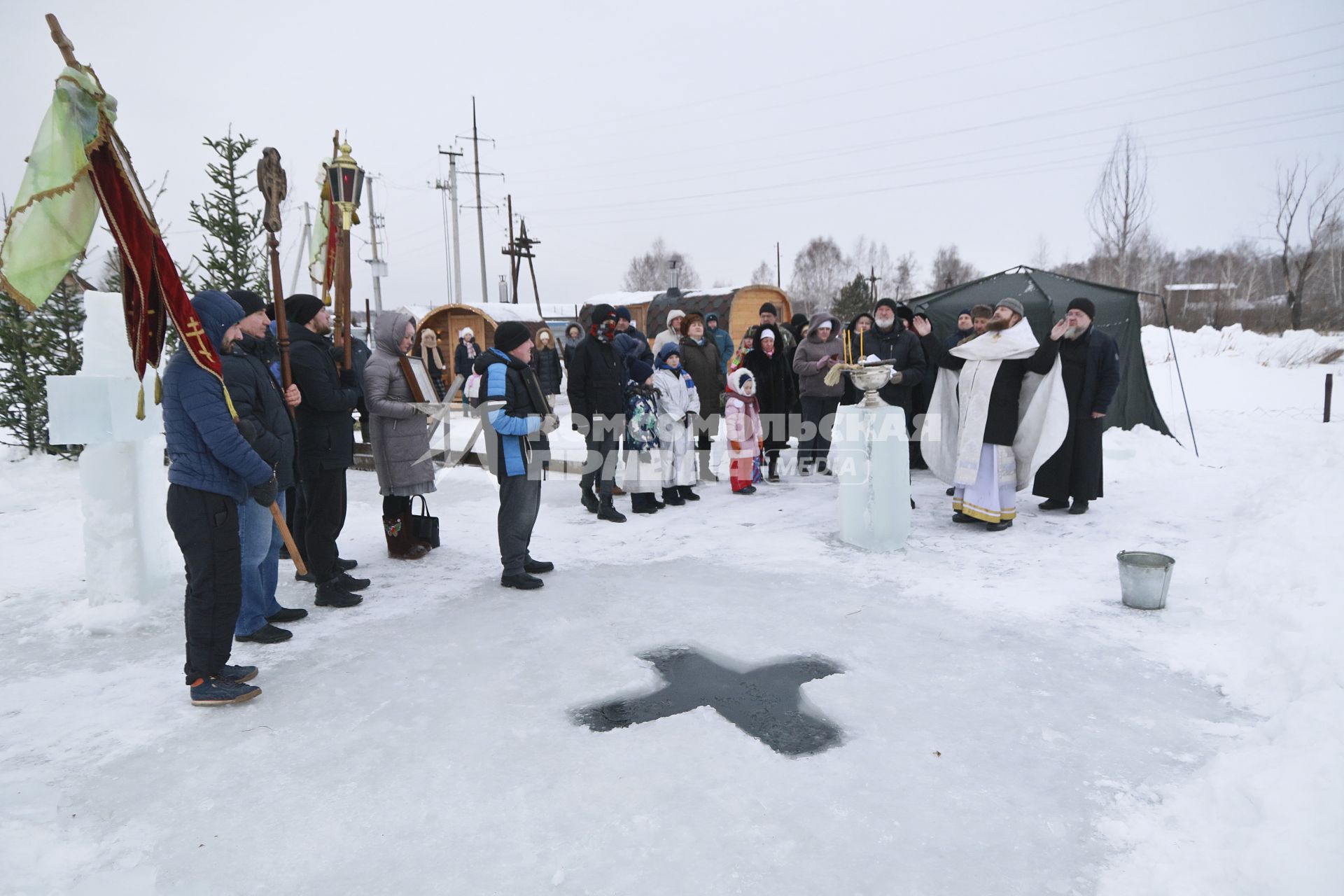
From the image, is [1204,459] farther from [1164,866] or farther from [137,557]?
[137,557]

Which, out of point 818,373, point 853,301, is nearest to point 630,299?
point 853,301

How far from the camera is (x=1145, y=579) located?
4242 millimetres

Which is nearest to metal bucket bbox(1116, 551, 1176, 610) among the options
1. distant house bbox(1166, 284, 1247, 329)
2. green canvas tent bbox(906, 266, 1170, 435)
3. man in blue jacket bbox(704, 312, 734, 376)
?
man in blue jacket bbox(704, 312, 734, 376)

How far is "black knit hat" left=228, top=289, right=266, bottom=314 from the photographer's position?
147 inches

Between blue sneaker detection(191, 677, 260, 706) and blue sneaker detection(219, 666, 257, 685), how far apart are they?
0.01 m

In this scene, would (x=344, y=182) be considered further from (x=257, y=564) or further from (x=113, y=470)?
(x=257, y=564)

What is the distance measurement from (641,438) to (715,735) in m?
4.29

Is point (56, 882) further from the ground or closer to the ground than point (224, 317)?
closer to the ground

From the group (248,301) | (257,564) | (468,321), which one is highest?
(468,321)

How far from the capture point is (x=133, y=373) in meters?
4.77

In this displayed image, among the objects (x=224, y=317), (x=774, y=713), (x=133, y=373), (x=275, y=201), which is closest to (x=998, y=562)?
(x=774, y=713)

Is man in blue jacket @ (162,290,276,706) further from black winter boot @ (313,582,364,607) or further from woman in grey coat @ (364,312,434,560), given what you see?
woman in grey coat @ (364,312,434,560)

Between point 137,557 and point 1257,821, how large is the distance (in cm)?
537

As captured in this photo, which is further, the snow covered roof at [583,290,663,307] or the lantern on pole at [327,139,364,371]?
the snow covered roof at [583,290,663,307]
